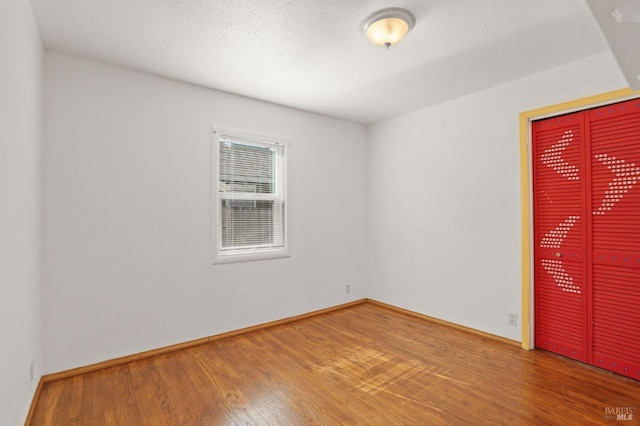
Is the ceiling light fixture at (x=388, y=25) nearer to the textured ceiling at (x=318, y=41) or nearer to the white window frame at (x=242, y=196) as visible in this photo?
the textured ceiling at (x=318, y=41)

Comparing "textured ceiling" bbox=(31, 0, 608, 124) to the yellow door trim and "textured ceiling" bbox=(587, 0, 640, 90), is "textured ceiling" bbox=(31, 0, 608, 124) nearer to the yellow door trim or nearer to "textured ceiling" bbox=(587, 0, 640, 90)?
the yellow door trim

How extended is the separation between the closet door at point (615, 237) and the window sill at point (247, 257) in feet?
9.92

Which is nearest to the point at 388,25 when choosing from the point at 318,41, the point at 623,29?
the point at 318,41

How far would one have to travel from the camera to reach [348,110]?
3.96 metres

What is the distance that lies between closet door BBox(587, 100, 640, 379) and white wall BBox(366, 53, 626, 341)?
340 millimetres

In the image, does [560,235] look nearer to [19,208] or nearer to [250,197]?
[250,197]

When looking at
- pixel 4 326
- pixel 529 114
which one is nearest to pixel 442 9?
pixel 529 114

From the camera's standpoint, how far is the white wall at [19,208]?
1444 mm

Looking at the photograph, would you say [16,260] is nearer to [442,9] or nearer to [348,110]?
[442,9]

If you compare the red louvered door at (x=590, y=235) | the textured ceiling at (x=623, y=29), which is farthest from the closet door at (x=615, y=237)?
the textured ceiling at (x=623, y=29)

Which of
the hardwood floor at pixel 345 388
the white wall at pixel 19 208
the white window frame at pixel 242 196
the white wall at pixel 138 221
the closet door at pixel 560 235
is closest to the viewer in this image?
the white wall at pixel 19 208

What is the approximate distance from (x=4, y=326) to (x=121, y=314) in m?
1.33

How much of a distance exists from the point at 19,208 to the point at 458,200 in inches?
148

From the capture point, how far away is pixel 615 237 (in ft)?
8.04
